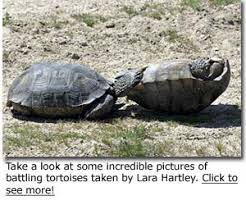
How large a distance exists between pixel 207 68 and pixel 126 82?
119cm

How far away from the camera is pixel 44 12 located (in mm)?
14758

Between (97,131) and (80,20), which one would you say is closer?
(97,131)

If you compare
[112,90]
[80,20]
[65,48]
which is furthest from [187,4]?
[112,90]

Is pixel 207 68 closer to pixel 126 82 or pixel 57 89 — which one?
pixel 126 82

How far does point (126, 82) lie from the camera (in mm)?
10094

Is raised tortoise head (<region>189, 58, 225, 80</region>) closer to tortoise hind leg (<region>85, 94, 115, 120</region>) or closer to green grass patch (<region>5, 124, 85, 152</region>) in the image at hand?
tortoise hind leg (<region>85, 94, 115, 120</region>)

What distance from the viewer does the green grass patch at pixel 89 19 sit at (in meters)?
14.3

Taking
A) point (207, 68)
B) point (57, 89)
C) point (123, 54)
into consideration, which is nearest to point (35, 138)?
point (57, 89)

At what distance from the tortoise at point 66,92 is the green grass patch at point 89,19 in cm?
426

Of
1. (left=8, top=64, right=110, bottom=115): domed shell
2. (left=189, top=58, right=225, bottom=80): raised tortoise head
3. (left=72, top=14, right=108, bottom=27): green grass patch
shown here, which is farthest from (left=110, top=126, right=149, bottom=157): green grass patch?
(left=72, top=14, right=108, bottom=27): green grass patch

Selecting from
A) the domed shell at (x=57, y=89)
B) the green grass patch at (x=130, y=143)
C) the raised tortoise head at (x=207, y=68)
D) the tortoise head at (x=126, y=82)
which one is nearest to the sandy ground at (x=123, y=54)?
the green grass patch at (x=130, y=143)

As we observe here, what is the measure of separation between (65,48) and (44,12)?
1887mm

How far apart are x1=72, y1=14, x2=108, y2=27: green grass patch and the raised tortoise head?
4783 millimetres

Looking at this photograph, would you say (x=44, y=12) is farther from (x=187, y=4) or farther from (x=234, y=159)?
(x=234, y=159)
